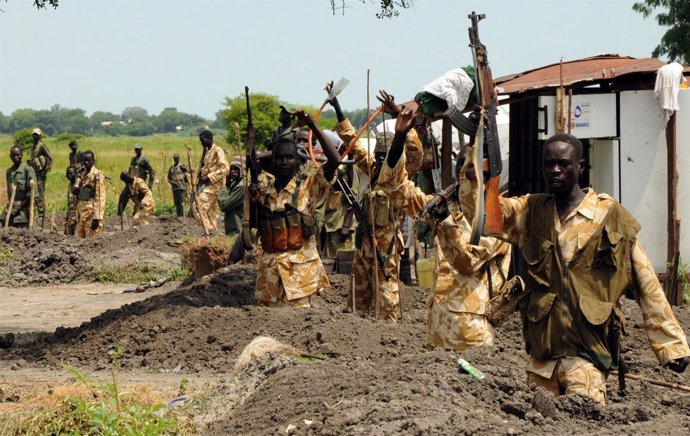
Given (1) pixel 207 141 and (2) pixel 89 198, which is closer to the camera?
(1) pixel 207 141

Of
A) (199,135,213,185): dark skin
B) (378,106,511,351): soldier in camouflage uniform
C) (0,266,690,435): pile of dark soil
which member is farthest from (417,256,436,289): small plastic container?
(199,135,213,185): dark skin

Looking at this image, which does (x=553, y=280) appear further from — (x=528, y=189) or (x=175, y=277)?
(x=175, y=277)

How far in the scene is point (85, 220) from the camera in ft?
77.7

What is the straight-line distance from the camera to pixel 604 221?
5801 mm

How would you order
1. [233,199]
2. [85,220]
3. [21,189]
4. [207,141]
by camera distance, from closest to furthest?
[233,199]
[207,141]
[21,189]
[85,220]

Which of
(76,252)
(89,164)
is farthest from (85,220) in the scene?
(76,252)

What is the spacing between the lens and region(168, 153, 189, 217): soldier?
28453 mm

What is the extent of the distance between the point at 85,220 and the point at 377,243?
14.0 m

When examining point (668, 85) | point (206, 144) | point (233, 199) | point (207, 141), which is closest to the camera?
point (668, 85)

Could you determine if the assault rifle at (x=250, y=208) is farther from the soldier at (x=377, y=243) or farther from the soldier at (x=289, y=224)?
the soldier at (x=377, y=243)

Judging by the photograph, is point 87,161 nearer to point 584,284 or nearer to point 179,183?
point 179,183

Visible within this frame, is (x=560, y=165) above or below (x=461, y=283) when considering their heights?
above

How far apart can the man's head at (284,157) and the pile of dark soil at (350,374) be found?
116 cm

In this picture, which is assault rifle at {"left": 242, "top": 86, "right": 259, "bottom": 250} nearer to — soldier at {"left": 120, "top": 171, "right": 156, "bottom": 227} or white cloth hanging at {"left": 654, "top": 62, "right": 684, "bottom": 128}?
white cloth hanging at {"left": 654, "top": 62, "right": 684, "bottom": 128}
